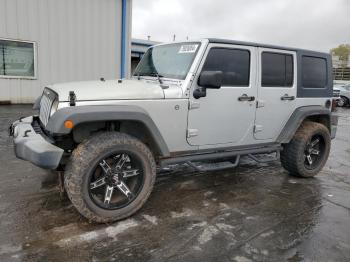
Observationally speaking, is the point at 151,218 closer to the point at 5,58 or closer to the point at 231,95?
the point at 231,95

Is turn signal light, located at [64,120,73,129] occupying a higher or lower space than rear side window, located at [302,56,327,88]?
lower

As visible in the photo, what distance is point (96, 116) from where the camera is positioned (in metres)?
2.95

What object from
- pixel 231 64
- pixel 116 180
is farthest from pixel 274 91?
pixel 116 180

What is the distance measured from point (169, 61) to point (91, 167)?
1.81m

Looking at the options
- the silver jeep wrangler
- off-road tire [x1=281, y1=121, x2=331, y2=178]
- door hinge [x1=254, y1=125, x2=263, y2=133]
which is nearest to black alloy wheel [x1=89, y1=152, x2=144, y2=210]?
the silver jeep wrangler

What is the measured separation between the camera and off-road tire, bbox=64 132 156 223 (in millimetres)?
2969

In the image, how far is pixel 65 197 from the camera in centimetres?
376

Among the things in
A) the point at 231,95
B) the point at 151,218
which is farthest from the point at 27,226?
the point at 231,95

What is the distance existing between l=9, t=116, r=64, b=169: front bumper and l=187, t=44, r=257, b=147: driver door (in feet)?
4.98

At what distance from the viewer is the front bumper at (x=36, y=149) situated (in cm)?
284

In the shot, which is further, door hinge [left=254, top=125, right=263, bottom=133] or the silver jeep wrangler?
door hinge [left=254, top=125, right=263, bottom=133]

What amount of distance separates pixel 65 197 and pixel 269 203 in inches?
99.2

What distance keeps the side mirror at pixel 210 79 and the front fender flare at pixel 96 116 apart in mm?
736

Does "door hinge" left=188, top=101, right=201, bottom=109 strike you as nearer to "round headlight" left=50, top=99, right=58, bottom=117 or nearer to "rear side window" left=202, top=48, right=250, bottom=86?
"rear side window" left=202, top=48, right=250, bottom=86
